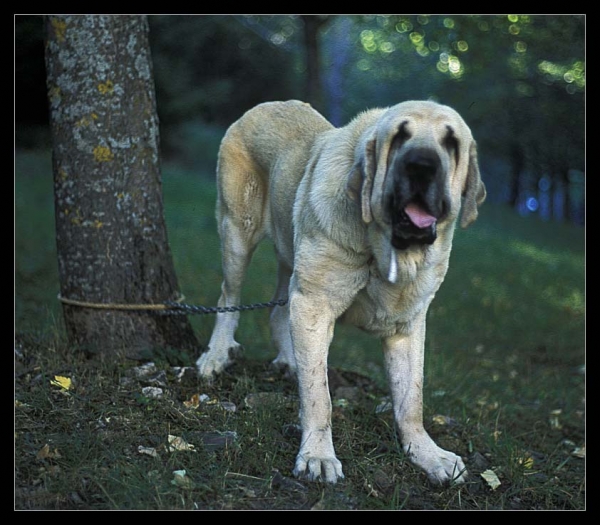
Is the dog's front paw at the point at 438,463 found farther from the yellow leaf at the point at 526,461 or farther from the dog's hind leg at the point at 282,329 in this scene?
the dog's hind leg at the point at 282,329

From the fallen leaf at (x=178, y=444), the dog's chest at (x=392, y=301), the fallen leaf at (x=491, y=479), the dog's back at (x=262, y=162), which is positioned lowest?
the fallen leaf at (x=491, y=479)

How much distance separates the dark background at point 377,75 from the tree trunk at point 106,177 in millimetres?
6881

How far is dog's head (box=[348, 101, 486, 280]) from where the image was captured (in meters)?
3.07

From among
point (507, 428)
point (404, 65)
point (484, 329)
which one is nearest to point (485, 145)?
point (404, 65)

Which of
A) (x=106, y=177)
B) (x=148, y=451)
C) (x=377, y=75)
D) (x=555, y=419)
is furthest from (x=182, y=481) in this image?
(x=377, y=75)

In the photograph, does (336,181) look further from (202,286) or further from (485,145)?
(485,145)

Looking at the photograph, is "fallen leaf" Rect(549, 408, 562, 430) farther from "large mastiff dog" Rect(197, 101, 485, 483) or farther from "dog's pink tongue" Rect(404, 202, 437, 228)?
"dog's pink tongue" Rect(404, 202, 437, 228)

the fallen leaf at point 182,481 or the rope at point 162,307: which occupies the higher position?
the rope at point 162,307

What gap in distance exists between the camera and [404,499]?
3.44m

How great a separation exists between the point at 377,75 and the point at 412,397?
23.0 metres

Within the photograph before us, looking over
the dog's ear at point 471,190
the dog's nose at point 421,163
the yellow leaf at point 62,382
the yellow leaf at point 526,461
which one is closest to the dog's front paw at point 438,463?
the yellow leaf at point 526,461

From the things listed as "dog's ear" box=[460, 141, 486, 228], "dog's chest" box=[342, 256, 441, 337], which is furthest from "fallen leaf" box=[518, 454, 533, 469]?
"dog's ear" box=[460, 141, 486, 228]

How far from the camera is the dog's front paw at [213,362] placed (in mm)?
4581

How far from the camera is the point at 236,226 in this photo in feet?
15.9
